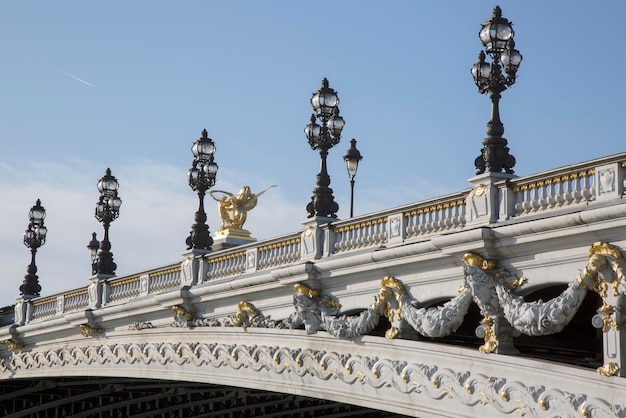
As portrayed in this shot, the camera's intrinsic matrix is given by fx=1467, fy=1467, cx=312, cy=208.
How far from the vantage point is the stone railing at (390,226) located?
23.0 meters

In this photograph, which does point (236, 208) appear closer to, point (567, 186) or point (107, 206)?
point (107, 206)

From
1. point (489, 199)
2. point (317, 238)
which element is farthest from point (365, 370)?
point (489, 199)

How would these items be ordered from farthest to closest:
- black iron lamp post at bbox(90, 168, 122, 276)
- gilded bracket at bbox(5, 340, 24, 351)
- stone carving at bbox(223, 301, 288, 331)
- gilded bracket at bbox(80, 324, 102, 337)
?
gilded bracket at bbox(5, 340, 24, 351)
black iron lamp post at bbox(90, 168, 122, 276)
gilded bracket at bbox(80, 324, 102, 337)
stone carving at bbox(223, 301, 288, 331)

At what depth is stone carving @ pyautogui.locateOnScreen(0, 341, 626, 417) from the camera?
2355cm

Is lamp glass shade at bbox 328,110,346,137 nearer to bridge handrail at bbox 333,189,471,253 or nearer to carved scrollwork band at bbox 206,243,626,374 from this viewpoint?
bridge handrail at bbox 333,189,471,253

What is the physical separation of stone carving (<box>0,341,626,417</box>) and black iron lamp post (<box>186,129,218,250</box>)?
2642 millimetres

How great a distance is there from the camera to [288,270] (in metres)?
30.6

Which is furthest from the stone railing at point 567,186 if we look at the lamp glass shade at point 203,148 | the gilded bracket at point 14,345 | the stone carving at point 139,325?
the gilded bracket at point 14,345

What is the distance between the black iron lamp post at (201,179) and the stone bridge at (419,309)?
57cm

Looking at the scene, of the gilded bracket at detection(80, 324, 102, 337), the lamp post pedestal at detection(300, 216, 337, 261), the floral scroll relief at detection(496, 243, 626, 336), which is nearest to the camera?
the floral scroll relief at detection(496, 243, 626, 336)

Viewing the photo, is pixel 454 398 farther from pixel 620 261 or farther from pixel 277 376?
pixel 277 376

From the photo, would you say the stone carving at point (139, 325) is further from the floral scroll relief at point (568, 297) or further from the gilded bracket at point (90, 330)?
the floral scroll relief at point (568, 297)

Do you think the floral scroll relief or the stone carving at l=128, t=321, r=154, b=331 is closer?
the floral scroll relief

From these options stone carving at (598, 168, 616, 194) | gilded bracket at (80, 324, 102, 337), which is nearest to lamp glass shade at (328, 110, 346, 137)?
stone carving at (598, 168, 616, 194)
